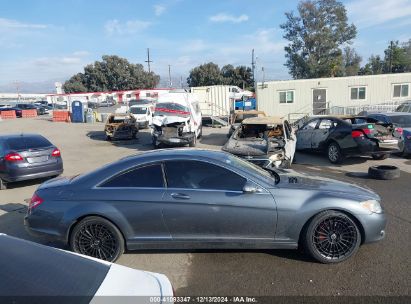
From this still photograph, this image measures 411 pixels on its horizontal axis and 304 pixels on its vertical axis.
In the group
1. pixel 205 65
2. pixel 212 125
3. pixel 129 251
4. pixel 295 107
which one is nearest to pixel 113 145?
pixel 212 125

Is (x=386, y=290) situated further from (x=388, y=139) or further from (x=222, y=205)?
(x=388, y=139)

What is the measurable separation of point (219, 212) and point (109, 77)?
75527 mm

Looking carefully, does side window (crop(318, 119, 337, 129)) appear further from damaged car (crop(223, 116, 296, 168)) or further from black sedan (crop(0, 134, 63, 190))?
black sedan (crop(0, 134, 63, 190))

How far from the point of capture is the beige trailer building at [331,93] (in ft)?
84.8

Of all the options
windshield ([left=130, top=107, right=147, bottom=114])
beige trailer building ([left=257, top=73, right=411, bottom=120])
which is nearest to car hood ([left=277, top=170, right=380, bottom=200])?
windshield ([left=130, top=107, right=147, bottom=114])

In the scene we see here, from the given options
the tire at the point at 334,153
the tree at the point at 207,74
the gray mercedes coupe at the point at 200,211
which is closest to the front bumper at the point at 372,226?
the gray mercedes coupe at the point at 200,211

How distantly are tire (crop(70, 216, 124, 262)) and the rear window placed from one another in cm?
541

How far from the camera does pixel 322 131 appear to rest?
38.8 ft

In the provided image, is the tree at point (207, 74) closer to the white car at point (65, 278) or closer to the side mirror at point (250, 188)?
the side mirror at point (250, 188)

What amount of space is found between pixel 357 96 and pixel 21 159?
79.3 feet

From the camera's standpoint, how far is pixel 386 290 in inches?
144

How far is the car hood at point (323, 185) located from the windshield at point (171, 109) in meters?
11.3

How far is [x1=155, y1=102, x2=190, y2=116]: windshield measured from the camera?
1584 cm

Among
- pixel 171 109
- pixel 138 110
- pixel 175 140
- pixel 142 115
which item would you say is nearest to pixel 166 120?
pixel 171 109
